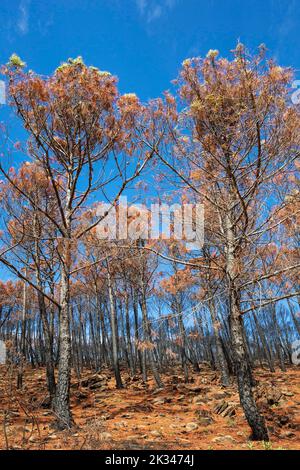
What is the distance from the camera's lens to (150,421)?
7.30 meters

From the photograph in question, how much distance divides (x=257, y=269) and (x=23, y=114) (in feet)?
18.2

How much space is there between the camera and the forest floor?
4477mm

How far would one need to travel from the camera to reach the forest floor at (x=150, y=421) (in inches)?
176

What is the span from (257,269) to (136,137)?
3.56 metres

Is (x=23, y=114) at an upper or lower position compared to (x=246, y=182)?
upper

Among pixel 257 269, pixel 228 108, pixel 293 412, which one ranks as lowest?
pixel 293 412

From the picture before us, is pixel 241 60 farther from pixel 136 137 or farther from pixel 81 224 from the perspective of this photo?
pixel 81 224

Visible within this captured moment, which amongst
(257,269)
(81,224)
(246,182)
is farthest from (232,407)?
(81,224)

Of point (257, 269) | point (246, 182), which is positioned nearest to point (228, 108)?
point (246, 182)

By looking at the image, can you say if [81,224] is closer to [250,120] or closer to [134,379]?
[250,120]

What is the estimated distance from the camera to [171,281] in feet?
62.0
